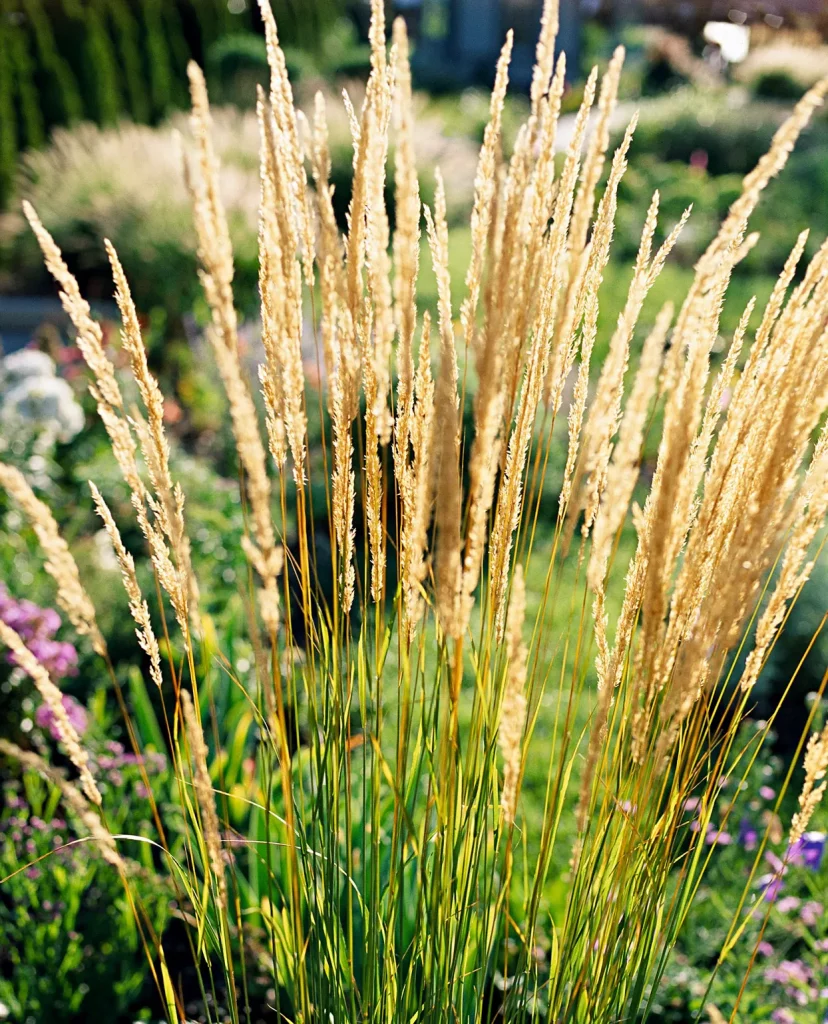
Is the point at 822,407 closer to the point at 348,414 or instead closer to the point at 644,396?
the point at 644,396

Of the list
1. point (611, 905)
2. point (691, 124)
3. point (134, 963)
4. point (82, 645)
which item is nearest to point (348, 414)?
point (611, 905)

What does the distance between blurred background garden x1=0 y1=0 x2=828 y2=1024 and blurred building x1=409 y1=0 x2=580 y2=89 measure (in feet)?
0.85

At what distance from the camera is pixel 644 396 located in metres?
0.89

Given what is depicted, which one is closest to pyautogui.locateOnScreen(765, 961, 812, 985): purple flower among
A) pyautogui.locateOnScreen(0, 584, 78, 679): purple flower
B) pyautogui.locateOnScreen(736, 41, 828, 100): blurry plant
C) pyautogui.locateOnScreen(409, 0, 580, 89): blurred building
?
pyautogui.locateOnScreen(0, 584, 78, 679): purple flower

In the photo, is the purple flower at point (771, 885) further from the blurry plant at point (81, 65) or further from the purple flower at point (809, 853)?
the blurry plant at point (81, 65)

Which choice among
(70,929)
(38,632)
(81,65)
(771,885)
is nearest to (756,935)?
(771,885)

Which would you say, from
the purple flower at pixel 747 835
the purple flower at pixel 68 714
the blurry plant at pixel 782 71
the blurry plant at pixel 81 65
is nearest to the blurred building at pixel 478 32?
the blurry plant at pixel 782 71

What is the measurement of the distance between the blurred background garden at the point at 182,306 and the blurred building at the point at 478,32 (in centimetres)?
26

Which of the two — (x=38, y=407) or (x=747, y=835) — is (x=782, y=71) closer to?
(x=38, y=407)

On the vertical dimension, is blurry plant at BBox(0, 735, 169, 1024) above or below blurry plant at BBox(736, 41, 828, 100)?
below

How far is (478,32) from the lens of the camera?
1895 centimetres

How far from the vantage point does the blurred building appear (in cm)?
1803

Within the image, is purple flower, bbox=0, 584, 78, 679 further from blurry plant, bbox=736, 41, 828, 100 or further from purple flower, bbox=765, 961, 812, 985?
blurry plant, bbox=736, 41, 828, 100

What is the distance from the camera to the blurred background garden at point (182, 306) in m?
2.15
